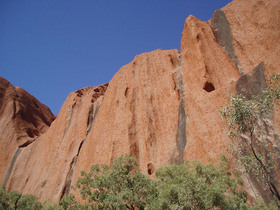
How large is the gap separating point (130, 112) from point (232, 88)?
14844 millimetres

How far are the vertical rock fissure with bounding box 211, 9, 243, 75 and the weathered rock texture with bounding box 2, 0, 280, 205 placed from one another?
0.43 feet

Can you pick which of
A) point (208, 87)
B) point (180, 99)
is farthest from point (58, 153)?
point (208, 87)

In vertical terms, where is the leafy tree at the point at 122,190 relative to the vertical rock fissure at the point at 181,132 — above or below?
below

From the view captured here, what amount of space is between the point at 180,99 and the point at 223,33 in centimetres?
1022

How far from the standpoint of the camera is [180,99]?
28812mm

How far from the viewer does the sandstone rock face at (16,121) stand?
58.1 meters

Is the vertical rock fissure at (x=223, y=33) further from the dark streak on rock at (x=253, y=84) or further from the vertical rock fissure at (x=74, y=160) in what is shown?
the vertical rock fissure at (x=74, y=160)

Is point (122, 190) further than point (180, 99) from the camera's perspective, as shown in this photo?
No

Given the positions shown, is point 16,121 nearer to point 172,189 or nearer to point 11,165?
point 11,165

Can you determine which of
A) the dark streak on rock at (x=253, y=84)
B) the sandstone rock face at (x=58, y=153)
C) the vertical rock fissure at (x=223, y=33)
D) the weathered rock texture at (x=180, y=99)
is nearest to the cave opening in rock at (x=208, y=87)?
the weathered rock texture at (x=180, y=99)

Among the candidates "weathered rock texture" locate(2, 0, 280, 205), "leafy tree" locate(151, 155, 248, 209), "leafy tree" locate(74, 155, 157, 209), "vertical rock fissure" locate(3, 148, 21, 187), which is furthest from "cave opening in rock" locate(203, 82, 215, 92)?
"vertical rock fissure" locate(3, 148, 21, 187)

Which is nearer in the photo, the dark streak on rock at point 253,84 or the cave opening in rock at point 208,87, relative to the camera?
the dark streak on rock at point 253,84

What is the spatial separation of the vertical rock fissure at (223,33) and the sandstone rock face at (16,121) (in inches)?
2131

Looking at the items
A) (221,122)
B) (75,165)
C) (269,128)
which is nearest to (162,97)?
(221,122)
